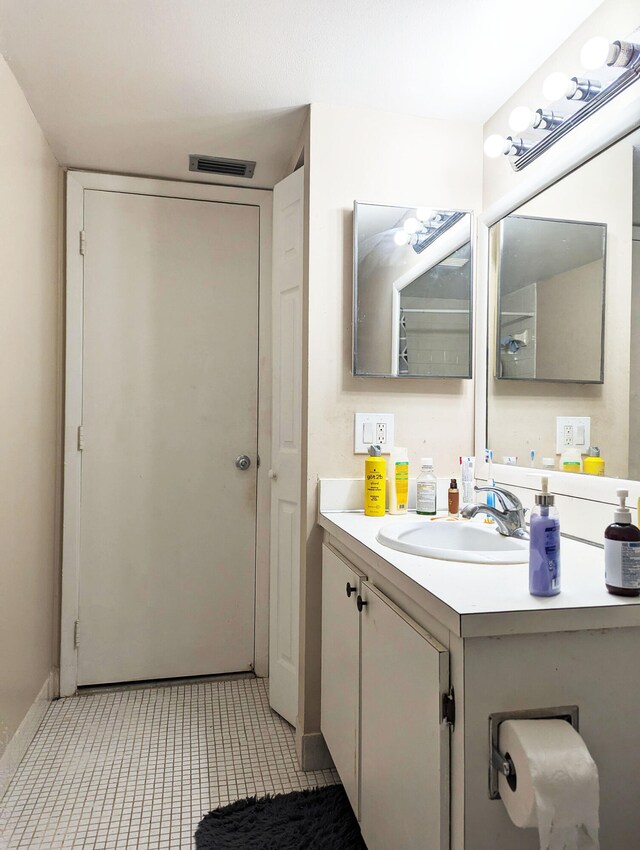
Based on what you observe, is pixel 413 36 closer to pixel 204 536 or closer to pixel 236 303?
pixel 236 303

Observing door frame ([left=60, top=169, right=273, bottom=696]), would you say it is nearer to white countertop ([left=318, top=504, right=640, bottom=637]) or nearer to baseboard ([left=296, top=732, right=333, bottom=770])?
baseboard ([left=296, top=732, right=333, bottom=770])

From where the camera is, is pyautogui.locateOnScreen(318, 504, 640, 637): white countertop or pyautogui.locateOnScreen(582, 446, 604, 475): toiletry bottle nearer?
pyautogui.locateOnScreen(318, 504, 640, 637): white countertop

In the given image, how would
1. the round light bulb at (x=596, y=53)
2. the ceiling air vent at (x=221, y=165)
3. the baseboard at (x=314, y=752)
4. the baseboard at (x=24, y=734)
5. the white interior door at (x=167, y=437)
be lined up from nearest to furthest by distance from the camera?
the round light bulb at (x=596, y=53) → the baseboard at (x=24, y=734) → the baseboard at (x=314, y=752) → the ceiling air vent at (x=221, y=165) → the white interior door at (x=167, y=437)

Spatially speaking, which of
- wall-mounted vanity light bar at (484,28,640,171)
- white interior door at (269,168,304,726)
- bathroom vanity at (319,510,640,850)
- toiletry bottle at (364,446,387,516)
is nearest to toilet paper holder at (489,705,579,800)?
bathroom vanity at (319,510,640,850)

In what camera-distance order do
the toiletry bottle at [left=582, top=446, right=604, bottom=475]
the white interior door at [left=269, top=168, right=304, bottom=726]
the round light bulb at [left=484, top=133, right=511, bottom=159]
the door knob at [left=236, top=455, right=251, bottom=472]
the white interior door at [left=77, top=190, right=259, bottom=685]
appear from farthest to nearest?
1. the door knob at [left=236, top=455, right=251, bottom=472]
2. the white interior door at [left=77, top=190, right=259, bottom=685]
3. the white interior door at [left=269, top=168, right=304, bottom=726]
4. the round light bulb at [left=484, top=133, right=511, bottom=159]
5. the toiletry bottle at [left=582, top=446, right=604, bottom=475]

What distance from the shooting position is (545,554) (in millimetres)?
935

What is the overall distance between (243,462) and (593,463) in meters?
1.49

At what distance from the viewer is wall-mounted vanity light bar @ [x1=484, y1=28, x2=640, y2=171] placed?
1220 millimetres

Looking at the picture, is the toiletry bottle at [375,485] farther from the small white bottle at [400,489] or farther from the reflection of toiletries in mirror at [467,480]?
the reflection of toiletries in mirror at [467,480]

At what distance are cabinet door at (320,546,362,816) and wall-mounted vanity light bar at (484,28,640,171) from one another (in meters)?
1.25

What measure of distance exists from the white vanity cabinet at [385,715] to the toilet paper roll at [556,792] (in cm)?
13

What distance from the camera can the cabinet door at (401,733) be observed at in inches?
35.7

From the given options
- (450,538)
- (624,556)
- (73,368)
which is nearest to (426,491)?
(450,538)

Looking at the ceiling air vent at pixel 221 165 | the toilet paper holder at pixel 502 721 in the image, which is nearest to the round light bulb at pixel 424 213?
the ceiling air vent at pixel 221 165
